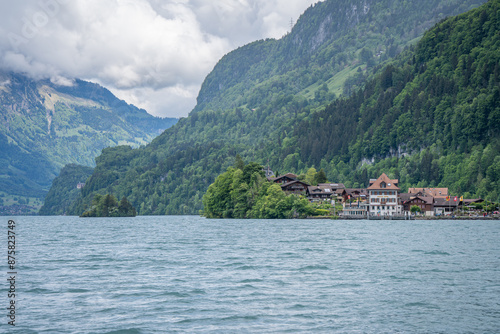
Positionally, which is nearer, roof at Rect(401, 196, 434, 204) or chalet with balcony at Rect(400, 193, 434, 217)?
roof at Rect(401, 196, 434, 204)

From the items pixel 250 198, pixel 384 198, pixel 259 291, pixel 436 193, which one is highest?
pixel 436 193

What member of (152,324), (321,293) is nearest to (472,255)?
(321,293)

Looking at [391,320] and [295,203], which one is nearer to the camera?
[391,320]

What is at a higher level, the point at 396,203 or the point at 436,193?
the point at 436,193

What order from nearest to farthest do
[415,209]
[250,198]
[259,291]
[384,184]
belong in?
[259,291] < [250,198] < [415,209] < [384,184]

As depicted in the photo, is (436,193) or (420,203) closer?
(420,203)

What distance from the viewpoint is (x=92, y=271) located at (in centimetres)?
4950

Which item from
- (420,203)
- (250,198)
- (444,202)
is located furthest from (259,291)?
(420,203)

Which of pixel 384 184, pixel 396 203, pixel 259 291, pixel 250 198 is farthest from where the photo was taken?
pixel 396 203

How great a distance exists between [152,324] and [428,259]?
35.7 m

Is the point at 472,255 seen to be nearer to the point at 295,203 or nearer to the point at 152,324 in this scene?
the point at 152,324

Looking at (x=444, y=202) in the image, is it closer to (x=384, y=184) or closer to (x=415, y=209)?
(x=415, y=209)

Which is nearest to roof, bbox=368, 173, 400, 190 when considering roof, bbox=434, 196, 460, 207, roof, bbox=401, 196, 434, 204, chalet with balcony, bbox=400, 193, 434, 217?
roof, bbox=401, 196, 434, 204

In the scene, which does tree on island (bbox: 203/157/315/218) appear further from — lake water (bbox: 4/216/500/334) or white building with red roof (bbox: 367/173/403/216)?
lake water (bbox: 4/216/500/334)
